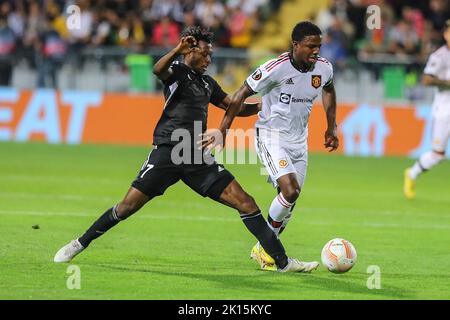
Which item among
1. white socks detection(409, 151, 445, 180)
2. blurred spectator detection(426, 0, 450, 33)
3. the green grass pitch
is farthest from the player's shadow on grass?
blurred spectator detection(426, 0, 450, 33)

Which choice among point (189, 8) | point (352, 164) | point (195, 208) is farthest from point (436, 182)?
point (189, 8)

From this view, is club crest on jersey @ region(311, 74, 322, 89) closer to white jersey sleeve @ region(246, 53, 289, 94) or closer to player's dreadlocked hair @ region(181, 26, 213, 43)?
white jersey sleeve @ region(246, 53, 289, 94)

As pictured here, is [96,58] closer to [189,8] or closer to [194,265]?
[189,8]

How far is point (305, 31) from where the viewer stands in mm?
10039

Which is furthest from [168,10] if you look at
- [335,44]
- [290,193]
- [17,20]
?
[290,193]

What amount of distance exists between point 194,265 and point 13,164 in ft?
35.4

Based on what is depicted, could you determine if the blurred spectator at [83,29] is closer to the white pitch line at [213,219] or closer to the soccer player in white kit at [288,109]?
the white pitch line at [213,219]

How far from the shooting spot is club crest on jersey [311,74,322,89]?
34.2 ft

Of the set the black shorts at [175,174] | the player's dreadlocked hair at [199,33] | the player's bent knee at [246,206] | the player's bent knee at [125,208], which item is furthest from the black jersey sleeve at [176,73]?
the player's bent knee at [246,206]

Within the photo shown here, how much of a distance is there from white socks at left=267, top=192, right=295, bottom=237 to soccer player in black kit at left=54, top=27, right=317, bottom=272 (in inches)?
25.1

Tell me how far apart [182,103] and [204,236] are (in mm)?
2990

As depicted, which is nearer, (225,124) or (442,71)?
(225,124)

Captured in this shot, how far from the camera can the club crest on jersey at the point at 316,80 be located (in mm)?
10414

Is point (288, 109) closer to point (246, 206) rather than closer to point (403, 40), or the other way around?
point (246, 206)
